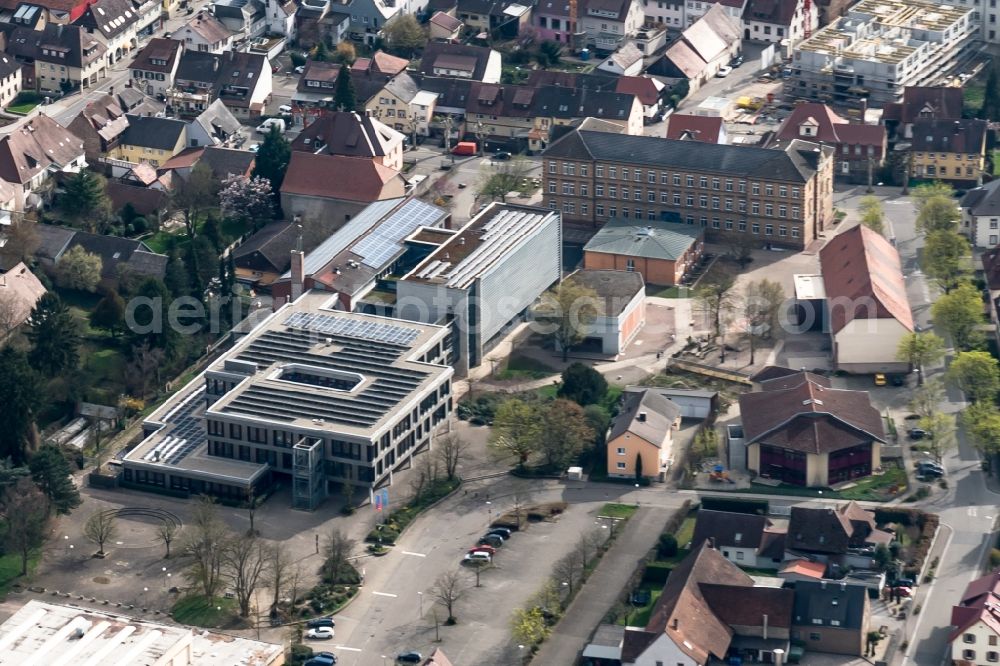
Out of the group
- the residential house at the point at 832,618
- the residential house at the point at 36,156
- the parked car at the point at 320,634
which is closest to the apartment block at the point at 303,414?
the parked car at the point at 320,634

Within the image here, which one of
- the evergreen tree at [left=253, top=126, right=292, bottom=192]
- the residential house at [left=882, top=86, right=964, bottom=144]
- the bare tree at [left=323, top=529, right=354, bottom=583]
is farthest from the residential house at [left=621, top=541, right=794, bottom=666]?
the residential house at [left=882, top=86, right=964, bottom=144]

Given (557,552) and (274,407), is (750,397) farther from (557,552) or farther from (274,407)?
(274,407)

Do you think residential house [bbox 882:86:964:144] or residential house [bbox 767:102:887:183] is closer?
residential house [bbox 767:102:887:183]

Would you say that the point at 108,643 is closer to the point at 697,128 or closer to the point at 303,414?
the point at 303,414

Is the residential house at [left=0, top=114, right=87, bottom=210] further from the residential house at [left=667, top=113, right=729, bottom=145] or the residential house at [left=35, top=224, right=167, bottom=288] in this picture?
the residential house at [left=667, top=113, right=729, bottom=145]

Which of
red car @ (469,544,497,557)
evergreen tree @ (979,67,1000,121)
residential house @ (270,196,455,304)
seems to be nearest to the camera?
red car @ (469,544,497,557)

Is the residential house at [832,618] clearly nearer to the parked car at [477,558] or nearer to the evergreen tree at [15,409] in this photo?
the parked car at [477,558]

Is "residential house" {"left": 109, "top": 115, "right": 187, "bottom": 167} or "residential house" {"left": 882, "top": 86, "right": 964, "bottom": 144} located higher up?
"residential house" {"left": 882, "top": 86, "right": 964, "bottom": 144}
